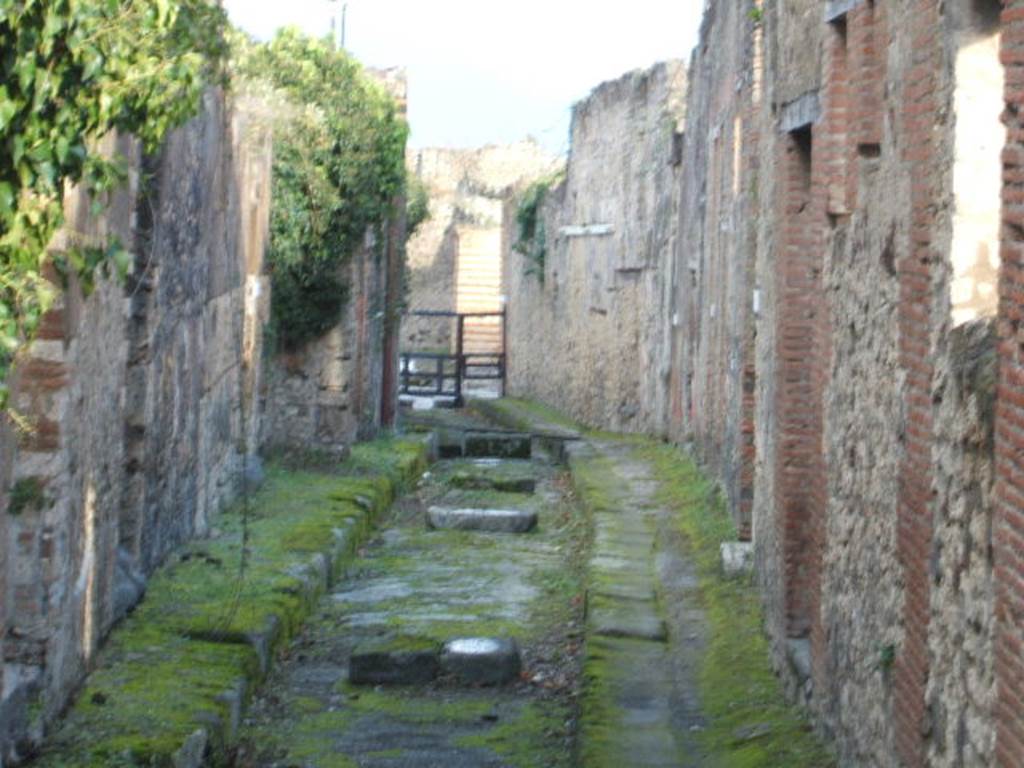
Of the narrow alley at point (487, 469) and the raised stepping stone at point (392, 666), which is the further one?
the raised stepping stone at point (392, 666)

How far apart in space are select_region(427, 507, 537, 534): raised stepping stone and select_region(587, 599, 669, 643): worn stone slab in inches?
162

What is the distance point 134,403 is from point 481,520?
6.40 m

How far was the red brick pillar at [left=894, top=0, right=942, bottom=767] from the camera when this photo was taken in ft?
21.0

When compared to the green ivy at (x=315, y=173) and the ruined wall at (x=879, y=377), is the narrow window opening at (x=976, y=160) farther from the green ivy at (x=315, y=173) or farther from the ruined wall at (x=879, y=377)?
the green ivy at (x=315, y=173)

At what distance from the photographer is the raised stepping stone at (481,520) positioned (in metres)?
16.3

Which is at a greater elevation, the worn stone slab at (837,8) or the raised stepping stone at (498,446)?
the worn stone slab at (837,8)

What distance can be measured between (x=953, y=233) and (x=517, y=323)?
26.0m

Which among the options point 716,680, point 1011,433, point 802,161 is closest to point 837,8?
point 802,161

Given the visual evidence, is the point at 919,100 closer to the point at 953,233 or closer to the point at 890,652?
the point at 953,233

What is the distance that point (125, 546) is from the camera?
10273 mm

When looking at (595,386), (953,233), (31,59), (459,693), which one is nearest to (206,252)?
(459,693)

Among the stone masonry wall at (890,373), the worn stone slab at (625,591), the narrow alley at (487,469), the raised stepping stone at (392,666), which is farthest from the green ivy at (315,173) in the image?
the raised stepping stone at (392,666)

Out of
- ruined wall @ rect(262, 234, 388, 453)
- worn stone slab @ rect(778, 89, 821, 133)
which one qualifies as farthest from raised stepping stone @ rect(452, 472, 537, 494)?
worn stone slab @ rect(778, 89, 821, 133)

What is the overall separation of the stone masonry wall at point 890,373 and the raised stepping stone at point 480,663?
1.43m
